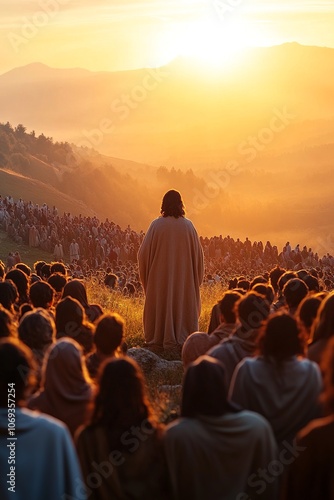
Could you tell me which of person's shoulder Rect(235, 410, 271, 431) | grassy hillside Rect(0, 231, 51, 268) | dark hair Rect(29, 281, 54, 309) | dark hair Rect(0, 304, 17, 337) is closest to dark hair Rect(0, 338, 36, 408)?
person's shoulder Rect(235, 410, 271, 431)

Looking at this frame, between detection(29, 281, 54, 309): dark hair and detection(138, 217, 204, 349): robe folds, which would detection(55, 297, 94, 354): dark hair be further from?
detection(138, 217, 204, 349): robe folds

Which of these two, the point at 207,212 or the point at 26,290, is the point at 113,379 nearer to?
the point at 26,290

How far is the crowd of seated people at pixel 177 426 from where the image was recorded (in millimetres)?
5199

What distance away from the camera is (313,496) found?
16.2 feet

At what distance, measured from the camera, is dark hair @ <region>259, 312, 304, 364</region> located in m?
6.30

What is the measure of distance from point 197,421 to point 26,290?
6177 mm

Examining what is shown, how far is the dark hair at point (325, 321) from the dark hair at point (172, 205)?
6.99 m

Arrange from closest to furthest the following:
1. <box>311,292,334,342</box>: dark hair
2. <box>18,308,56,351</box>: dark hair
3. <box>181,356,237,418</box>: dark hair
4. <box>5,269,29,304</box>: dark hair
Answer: <box>181,356,237,418</box>: dark hair → <box>311,292,334,342</box>: dark hair → <box>18,308,56,351</box>: dark hair → <box>5,269,29,304</box>: dark hair

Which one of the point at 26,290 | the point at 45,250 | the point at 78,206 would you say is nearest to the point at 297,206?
the point at 78,206

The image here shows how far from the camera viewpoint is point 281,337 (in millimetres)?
6297

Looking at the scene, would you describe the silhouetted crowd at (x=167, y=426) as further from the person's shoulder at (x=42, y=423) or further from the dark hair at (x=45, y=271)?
the dark hair at (x=45, y=271)

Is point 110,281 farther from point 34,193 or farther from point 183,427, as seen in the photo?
point 34,193

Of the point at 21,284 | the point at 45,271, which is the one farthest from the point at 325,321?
the point at 45,271

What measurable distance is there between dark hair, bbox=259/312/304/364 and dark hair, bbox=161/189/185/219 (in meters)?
8.06
